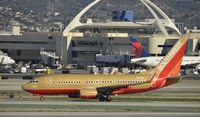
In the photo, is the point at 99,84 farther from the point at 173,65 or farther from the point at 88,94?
the point at 173,65

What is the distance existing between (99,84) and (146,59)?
3648 inches

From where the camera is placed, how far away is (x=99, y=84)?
271ft

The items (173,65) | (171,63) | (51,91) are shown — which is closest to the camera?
(51,91)

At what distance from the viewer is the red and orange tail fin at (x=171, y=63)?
277 feet

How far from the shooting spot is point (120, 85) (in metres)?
82.1

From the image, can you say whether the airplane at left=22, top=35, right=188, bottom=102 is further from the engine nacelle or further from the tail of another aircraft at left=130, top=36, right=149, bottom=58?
the tail of another aircraft at left=130, top=36, right=149, bottom=58

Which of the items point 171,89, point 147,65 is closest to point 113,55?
point 147,65

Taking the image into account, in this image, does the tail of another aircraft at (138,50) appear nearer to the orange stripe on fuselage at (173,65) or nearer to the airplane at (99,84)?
the orange stripe on fuselage at (173,65)

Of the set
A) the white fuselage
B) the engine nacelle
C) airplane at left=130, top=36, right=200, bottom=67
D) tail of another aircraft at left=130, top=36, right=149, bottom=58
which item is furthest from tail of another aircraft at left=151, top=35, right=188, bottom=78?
tail of another aircraft at left=130, top=36, right=149, bottom=58

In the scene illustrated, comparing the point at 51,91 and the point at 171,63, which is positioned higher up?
the point at 171,63

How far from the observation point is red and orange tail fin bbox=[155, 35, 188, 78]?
84500 millimetres

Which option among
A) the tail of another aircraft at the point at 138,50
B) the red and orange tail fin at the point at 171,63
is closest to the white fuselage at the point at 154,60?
the tail of another aircraft at the point at 138,50

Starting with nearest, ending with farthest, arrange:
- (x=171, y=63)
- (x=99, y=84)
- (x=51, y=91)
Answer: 1. (x=51, y=91)
2. (x=99, y=84)
3. (x=171, y=63)

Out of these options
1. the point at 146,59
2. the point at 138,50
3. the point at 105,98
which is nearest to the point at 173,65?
the point at 105,98
